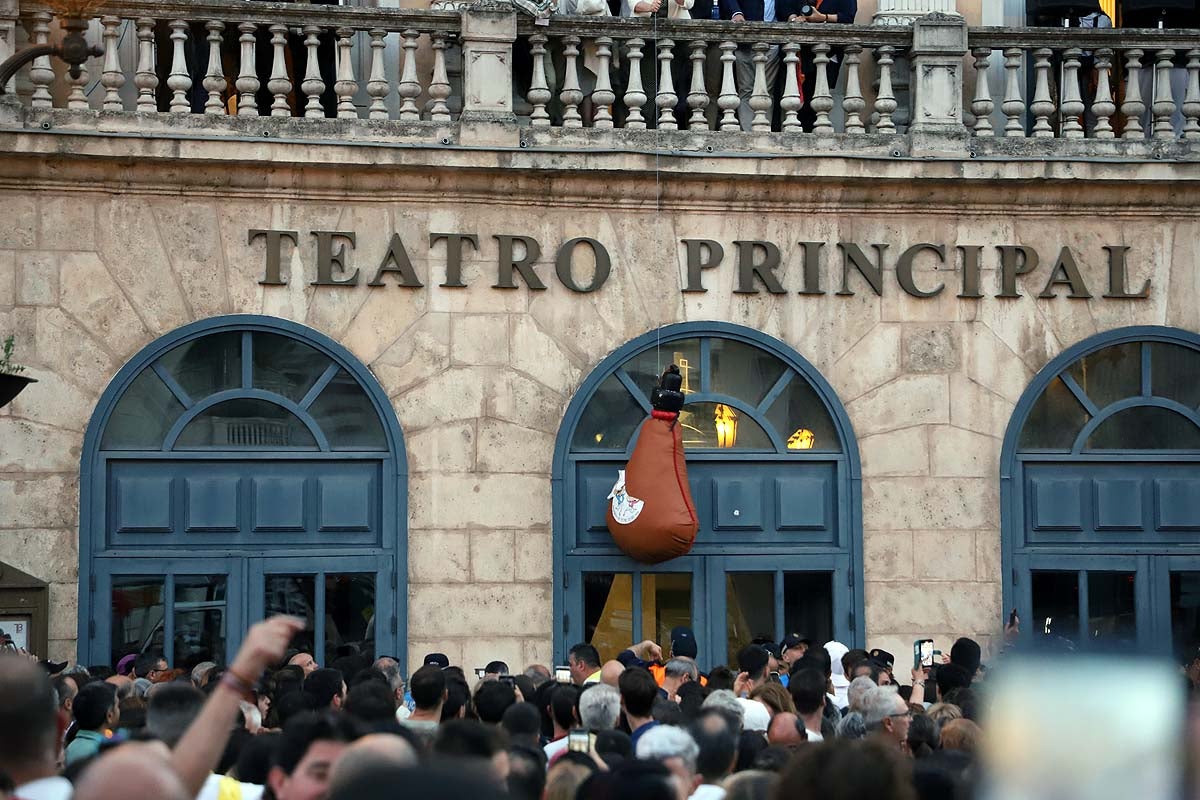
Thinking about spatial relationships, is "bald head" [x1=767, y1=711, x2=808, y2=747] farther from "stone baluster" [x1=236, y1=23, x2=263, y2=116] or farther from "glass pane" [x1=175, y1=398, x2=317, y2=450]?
"stone baluster" [x1=236, y1=23, x2=263, y2=116]

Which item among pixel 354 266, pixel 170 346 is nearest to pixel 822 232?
pixel 354 266

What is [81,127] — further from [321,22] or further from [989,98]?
[989,98]

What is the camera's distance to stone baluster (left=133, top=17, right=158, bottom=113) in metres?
14.5

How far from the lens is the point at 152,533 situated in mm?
14516

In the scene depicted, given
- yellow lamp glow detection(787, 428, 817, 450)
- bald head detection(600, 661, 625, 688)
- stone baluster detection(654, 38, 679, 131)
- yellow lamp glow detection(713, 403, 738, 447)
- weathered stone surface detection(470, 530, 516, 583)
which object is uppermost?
stone baluster detection(654, 38, 679, 131)

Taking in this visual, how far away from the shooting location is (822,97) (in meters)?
15.4

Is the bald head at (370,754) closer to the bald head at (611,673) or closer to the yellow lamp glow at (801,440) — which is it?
the bald head at (611,673)

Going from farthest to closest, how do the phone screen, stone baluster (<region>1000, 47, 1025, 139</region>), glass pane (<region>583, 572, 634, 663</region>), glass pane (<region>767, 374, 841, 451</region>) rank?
stone baluster (<region>1000, 47, 1025, 139</region>) < glass pane (<region>767, 374, 841, 451</region>) < glass pane (<region>583, 572, 634, 663</region>) < the phone screen

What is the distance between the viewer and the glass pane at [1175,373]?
15711 mm

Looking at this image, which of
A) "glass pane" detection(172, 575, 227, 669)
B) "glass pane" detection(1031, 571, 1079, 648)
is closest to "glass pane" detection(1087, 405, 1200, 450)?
"glass pane" detection(1031, 571, 1079, 648)

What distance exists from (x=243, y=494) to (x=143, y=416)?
102 cm

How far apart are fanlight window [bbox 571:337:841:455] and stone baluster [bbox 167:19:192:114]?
4222 millimetres

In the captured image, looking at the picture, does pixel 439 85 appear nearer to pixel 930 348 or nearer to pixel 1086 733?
pixel 930 348

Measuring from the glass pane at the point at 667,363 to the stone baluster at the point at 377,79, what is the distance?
2970mm
